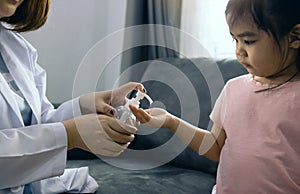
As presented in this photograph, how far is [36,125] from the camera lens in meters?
0.86

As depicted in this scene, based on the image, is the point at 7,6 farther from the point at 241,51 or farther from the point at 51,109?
the point at 241,51

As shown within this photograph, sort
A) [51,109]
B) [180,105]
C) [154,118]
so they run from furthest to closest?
[180,105] < [51,109] < [154,118]

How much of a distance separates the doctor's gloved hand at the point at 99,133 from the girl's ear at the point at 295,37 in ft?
1.28

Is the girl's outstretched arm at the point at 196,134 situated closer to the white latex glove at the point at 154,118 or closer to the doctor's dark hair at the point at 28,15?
the white latex glove at the point at 154,118

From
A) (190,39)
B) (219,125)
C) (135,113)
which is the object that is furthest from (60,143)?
(190,39)

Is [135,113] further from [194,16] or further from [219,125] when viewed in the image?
[194,16]

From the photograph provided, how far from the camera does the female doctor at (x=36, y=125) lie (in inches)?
32.5

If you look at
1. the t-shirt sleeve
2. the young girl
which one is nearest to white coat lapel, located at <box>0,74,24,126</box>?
the young girl

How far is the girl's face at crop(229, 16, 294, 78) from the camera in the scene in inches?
33.8

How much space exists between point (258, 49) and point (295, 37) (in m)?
0.09

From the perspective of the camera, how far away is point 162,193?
121cm

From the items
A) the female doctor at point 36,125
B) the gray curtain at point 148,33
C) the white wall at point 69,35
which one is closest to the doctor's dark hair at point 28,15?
the female doctor at point 36,125

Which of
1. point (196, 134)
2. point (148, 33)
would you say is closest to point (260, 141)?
point (196, 134)

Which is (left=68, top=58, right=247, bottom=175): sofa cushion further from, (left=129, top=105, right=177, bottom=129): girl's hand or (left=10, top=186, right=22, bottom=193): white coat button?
(left=10, top=186, right=22, bottom=193): white coat button
